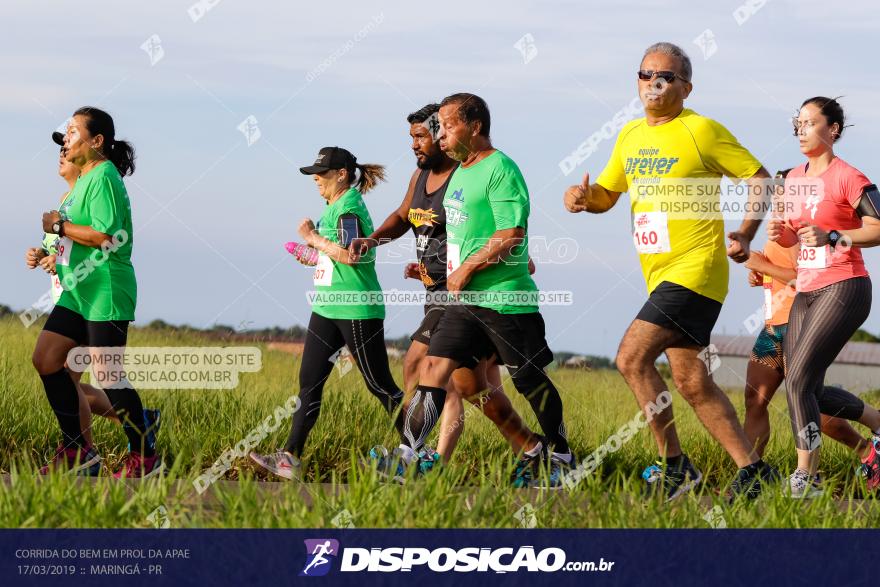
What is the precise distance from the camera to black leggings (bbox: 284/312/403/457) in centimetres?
727

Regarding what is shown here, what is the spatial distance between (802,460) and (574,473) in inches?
48.2

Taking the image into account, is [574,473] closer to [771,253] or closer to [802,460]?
[802,460]

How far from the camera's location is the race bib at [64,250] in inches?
279

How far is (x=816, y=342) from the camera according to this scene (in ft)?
22.0

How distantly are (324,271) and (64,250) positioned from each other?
149 cm

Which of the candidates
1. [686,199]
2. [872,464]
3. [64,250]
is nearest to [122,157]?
[64,250]

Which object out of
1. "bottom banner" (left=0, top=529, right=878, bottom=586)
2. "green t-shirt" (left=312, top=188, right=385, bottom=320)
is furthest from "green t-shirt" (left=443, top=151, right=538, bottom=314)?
"bottom banner" (left=0, top=529, right=878, bottom=586)

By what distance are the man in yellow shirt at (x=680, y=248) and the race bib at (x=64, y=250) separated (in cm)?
316

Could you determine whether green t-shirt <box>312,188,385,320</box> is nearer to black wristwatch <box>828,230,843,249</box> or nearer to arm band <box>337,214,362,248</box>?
arm band <box>337,214,362,248</box>

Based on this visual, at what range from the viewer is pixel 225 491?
5340 mm

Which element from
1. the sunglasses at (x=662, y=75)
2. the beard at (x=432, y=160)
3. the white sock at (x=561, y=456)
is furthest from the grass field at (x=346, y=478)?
the sunglasses at (x=662, y=75)

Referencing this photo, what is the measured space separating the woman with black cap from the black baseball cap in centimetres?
19

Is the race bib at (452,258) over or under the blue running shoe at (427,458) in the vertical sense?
over

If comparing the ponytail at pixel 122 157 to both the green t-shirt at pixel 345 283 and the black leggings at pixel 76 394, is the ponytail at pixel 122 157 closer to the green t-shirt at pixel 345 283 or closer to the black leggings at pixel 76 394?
the black leggings at pixel 76 394
